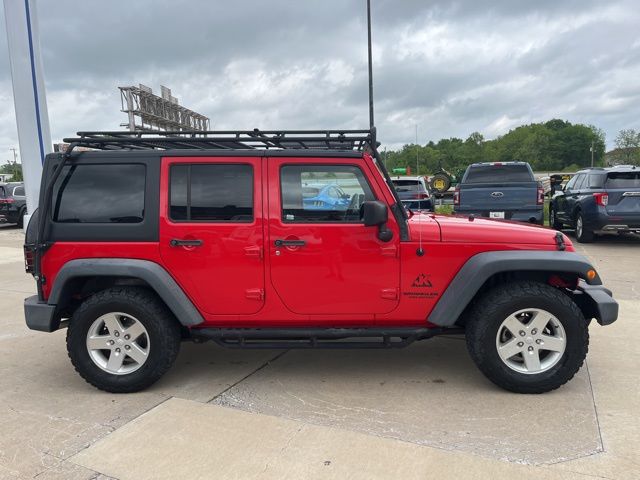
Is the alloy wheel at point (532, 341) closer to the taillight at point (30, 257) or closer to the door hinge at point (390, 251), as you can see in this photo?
the door hinge at point (390, 251)

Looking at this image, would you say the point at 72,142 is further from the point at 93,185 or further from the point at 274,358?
the point at 274,358

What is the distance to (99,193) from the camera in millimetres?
3646

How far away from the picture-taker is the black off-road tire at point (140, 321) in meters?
3.55

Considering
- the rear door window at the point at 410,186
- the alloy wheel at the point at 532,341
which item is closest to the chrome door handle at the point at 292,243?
the alloy wheel at the point at 532,341

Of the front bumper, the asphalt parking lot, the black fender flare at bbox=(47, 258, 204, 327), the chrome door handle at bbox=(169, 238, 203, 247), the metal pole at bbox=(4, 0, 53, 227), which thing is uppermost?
the metal pole at bbox=(4, 0, 53, 227)

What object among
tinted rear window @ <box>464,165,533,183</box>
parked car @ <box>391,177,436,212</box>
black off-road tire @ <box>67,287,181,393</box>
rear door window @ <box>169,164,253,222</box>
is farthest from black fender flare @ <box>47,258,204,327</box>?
tinted rear window @ <box>464,165,533,183</box>

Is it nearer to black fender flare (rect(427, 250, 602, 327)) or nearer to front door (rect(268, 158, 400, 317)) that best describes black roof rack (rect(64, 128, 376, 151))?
front door (rect(268, 158, 400, 317))

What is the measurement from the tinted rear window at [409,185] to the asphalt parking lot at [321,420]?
7681mm

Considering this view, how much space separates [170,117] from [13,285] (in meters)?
31.6

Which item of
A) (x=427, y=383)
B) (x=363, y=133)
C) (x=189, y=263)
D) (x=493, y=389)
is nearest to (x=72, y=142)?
(x=189, y=263)

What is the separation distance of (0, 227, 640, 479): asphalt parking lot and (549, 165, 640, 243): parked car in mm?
6141

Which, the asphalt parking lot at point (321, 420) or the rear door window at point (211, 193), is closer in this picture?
the asphalt parking lot at point (321, 420)

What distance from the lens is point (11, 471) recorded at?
8.79 feet

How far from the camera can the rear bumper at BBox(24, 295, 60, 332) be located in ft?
11.8
